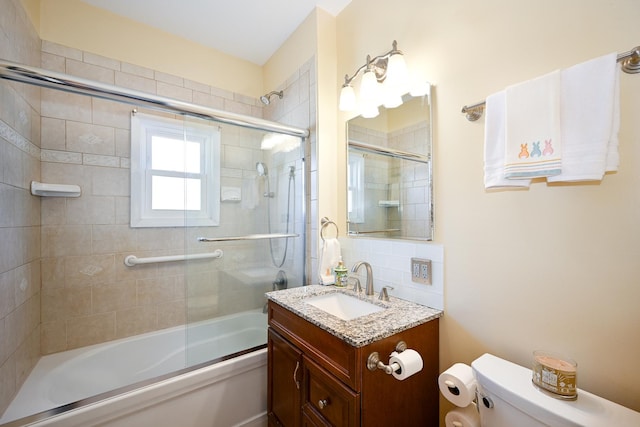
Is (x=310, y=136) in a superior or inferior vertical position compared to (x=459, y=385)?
superior

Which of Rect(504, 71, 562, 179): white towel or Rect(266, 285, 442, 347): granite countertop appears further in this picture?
Rect(266, 285, 442, 347): granite countertop

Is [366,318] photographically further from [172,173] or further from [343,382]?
[172,173]

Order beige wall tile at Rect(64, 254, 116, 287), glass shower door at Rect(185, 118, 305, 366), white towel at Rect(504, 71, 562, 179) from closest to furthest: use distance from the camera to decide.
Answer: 1. white towel at Rect(504, 71, 562, 179)
2. glass shower door at Rect(185, 118, 305, 366)
3. beige wall tile at Rect(64, 254, 116, 287)

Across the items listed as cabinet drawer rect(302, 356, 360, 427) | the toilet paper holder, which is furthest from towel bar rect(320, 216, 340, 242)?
the toilet paper holder

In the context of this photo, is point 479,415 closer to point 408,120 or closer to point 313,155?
point 408,120

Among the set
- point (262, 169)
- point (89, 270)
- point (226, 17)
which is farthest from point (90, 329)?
point (226, 17)

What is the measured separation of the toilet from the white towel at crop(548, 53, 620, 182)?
63cm

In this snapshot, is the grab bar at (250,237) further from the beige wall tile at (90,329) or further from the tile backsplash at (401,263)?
the beige wall tile at (90,329)

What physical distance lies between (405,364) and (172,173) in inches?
82.6

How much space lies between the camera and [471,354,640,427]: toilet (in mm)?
697

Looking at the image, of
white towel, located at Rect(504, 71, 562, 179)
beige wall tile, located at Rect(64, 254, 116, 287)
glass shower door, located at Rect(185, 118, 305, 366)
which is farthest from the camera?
beige wall tile, located at Rect(64, 254, 116, 287)

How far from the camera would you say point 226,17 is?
1957 mm

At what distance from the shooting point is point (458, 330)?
1.18 meters

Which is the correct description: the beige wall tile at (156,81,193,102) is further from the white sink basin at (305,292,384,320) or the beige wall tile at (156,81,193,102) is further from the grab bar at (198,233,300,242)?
the white sink basin at (305,292,384,320)
